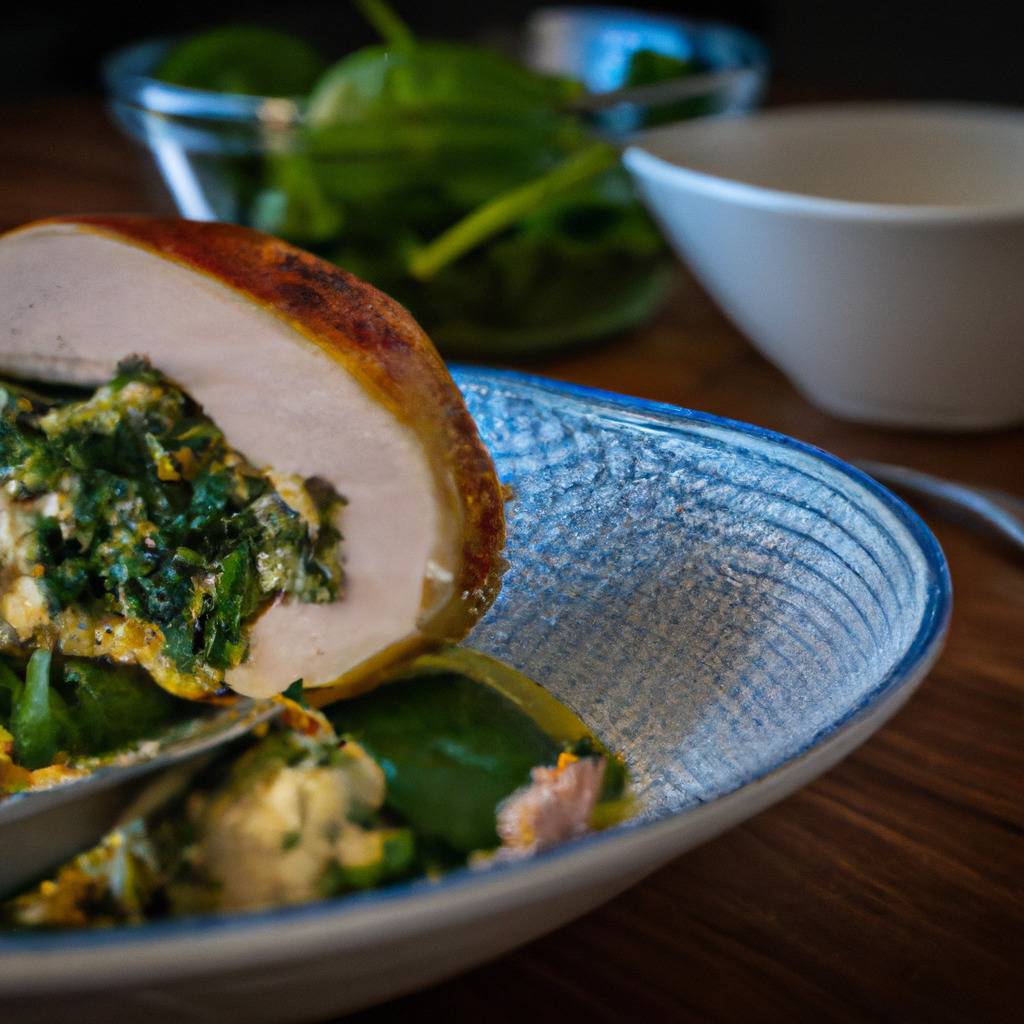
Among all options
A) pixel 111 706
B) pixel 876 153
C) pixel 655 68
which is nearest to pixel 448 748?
pixel 111 706

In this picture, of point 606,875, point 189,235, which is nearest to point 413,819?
point 606,875

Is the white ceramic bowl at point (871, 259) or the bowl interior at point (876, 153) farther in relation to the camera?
the bowl interior at point (876, 153)

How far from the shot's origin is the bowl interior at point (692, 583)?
402mm

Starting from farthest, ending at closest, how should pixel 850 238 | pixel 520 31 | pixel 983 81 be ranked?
pixel 983 81 < pixel 520 31 < pixel 850 238

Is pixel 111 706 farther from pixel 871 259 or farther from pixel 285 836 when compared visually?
pixel 871 259

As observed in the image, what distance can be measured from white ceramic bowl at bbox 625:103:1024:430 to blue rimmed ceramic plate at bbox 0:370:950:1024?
0.87 feet

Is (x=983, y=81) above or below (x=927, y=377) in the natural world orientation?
above

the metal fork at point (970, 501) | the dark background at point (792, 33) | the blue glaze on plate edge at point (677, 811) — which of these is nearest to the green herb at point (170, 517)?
the blue glaze on plate edge at point (677, 811)

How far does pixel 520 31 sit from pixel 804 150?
503mm

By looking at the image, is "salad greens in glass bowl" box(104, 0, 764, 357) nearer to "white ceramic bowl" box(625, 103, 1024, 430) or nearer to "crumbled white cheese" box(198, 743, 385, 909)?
"white ceramic bowl" box(625, 103, 1024, 430)

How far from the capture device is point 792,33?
8.62 feet

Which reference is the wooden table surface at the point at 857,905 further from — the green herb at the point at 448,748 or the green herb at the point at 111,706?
the green herb at the point at 111,706

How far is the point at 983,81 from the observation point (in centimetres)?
238

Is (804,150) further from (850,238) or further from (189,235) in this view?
(189,235)
